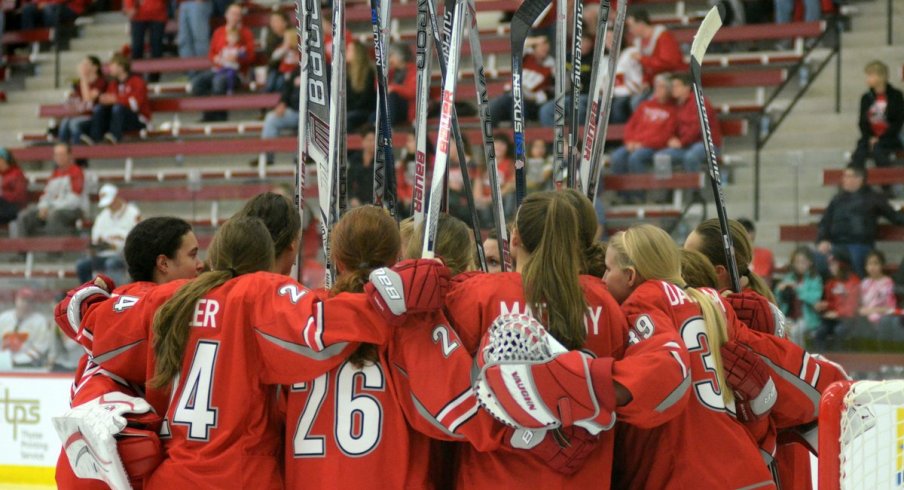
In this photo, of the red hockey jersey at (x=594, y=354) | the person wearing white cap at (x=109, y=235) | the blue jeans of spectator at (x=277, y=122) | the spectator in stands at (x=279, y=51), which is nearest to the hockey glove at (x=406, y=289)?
the red hockey jersey at (x=594, y=354)

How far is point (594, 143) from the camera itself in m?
3.45

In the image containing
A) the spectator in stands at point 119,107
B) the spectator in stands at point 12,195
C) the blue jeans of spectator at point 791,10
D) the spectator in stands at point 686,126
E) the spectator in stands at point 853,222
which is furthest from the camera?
the spectator in stands at point 119,107

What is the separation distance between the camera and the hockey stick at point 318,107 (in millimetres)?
3312

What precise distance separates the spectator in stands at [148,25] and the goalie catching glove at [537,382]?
897cm

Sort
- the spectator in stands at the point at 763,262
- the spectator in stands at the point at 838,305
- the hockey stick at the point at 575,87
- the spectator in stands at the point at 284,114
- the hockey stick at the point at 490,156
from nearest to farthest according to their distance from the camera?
the hockey stick at the point at 490,156, the hockey stick at the point at 575,87, the spectator in stands at the point at 838,305, the spectator in stands at the point at 763,262, the spectator in stands at the point at 284,114

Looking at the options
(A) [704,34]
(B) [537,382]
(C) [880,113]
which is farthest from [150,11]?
(B) [537,382]

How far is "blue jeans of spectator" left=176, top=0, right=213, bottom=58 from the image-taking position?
34.3ft

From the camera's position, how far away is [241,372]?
103 inches

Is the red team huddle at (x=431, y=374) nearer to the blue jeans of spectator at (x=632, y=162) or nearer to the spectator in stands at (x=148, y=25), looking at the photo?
the blue jeans of spectator at (x=632, y=162)

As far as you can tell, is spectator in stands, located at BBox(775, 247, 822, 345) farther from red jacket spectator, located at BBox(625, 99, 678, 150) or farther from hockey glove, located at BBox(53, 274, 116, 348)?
hockey glove, located at BBox(53, 274, 116, 348)

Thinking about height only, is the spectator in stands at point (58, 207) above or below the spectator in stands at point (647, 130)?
below

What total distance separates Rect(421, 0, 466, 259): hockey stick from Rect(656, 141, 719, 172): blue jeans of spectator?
321 cm

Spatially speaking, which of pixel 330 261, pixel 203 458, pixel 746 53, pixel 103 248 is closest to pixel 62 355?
pixel 103 248

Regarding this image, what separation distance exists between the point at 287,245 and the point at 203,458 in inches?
23.1
